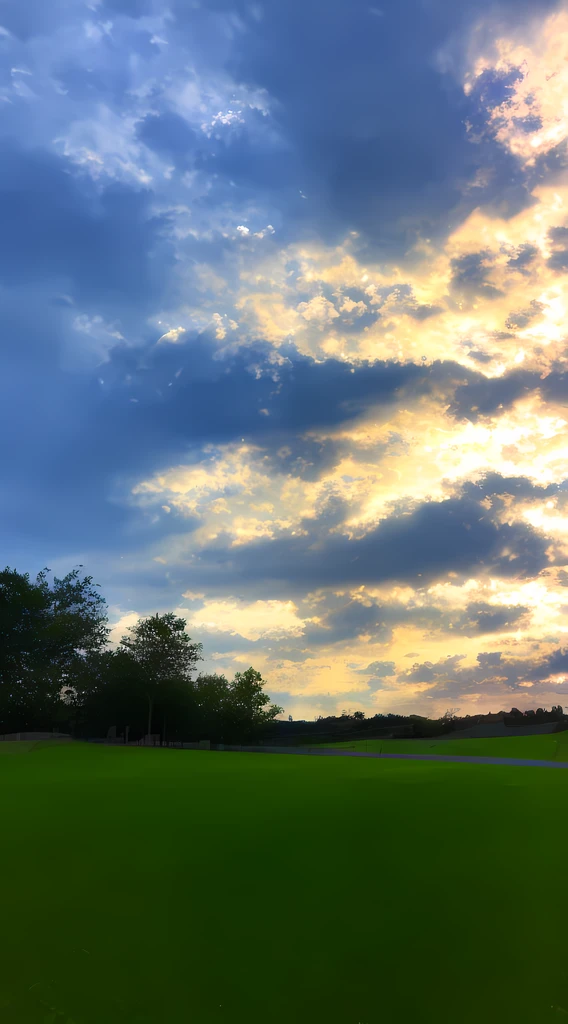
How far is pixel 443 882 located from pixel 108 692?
7399 cm

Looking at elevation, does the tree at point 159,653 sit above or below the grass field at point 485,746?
above

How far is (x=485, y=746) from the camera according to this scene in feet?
161

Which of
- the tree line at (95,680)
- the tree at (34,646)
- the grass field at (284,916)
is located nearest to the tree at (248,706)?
the tree line at (95,680)

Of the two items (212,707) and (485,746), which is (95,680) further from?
(485,746)

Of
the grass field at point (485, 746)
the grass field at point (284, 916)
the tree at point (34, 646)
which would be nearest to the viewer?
the grass field at point (284, 916)

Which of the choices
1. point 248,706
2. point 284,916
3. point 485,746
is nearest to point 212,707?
point 248,706

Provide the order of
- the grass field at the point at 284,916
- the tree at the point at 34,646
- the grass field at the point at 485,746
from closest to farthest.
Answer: the grass field at the point at 284,916, the grass field at the point at 485,746, the tree at the point at 34,646

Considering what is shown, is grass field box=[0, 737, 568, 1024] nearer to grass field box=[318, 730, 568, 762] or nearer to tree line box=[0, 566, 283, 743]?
grass field box=[318, 730, 568, 762]

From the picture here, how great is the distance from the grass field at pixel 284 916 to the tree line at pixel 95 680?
6703 centimetres

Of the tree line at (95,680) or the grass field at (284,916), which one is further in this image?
the tree line at (95,680)

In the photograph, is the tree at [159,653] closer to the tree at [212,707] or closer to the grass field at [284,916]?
the tree at [212,707]

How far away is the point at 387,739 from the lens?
55469 millimetres

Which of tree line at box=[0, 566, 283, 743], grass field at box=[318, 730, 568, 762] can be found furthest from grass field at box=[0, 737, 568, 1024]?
tree line at box=[0, 566, 283, 743]

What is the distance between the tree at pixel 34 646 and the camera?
74688 millimetres
